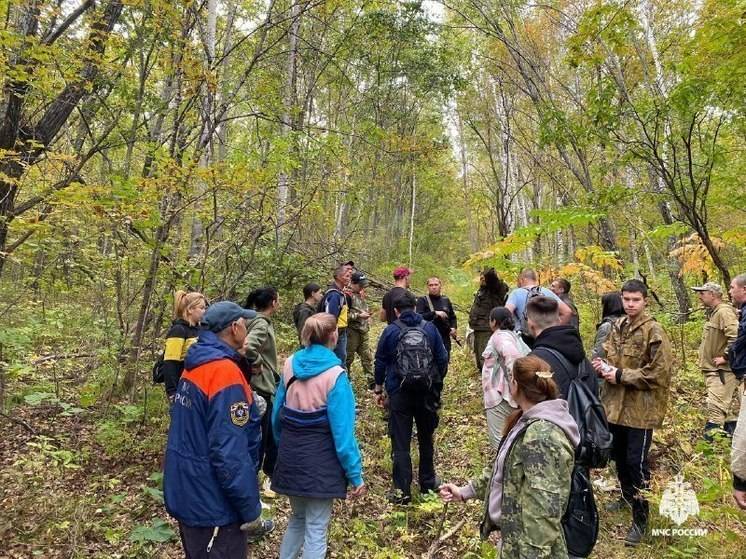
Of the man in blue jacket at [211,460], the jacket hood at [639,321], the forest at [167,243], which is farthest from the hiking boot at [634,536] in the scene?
the man in blue jacket at [211,460]

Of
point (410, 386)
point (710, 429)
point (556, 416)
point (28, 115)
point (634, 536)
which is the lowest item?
point (634, 536)

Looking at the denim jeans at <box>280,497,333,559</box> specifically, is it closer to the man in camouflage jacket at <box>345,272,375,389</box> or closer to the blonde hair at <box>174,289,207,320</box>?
the blonde hair at <box>174,289,207,320</box>

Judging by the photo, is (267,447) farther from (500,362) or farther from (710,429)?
(710,429)

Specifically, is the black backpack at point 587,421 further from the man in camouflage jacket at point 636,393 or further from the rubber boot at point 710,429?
the rubber boot at point 710,429

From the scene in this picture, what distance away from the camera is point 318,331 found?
10.4ft

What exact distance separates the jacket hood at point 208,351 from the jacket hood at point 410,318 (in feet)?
7.44

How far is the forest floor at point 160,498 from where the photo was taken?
11.9 feet

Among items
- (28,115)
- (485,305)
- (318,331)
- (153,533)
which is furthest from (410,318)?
(28,115)

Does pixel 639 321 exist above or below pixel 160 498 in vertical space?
above

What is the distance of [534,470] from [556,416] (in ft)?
0.86

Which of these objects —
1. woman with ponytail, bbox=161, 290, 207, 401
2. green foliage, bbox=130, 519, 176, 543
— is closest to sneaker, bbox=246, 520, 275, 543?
green foliage, bbox=130, 519, 176, 543

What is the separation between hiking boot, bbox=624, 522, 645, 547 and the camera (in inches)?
142

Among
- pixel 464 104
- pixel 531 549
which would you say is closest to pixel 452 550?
pixel 531 549

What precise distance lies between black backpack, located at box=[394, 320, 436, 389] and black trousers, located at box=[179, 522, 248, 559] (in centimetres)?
207
